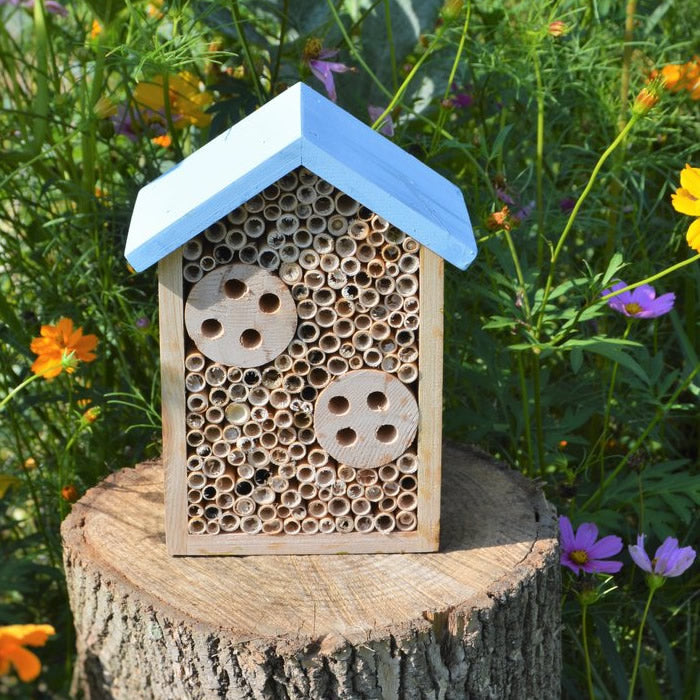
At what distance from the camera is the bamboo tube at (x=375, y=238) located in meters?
Result: 1.29

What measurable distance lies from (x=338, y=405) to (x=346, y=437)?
1.7 inches

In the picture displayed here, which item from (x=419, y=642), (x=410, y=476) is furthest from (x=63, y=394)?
(x=419, y=642)

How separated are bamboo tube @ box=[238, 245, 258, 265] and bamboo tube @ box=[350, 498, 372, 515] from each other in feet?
1.13

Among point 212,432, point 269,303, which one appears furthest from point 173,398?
point 269,303

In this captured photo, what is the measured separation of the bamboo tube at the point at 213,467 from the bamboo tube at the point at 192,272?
24 cm

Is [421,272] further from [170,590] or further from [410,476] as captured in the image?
[170,590]

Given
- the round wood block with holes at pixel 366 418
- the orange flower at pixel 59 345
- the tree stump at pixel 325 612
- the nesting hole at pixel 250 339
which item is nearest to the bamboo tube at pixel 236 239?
the nesting hole at pixel 250 339

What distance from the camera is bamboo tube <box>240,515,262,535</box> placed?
55.1 inches

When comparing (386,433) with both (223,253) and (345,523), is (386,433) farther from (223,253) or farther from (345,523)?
(223,253)

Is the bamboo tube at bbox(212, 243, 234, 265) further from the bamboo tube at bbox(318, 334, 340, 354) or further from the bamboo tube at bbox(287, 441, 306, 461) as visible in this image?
A: the bamboo tube at bbox(287, 441, 306, 461)

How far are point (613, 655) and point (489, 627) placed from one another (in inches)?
14.9

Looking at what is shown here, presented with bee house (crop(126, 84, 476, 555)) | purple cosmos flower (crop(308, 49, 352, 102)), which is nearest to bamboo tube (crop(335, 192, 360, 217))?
bee house (crop(126, 84, 476, 555))

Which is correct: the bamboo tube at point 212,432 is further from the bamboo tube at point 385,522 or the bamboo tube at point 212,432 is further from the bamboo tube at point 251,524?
the bamboo tube at point 385,522

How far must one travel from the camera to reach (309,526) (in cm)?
140
